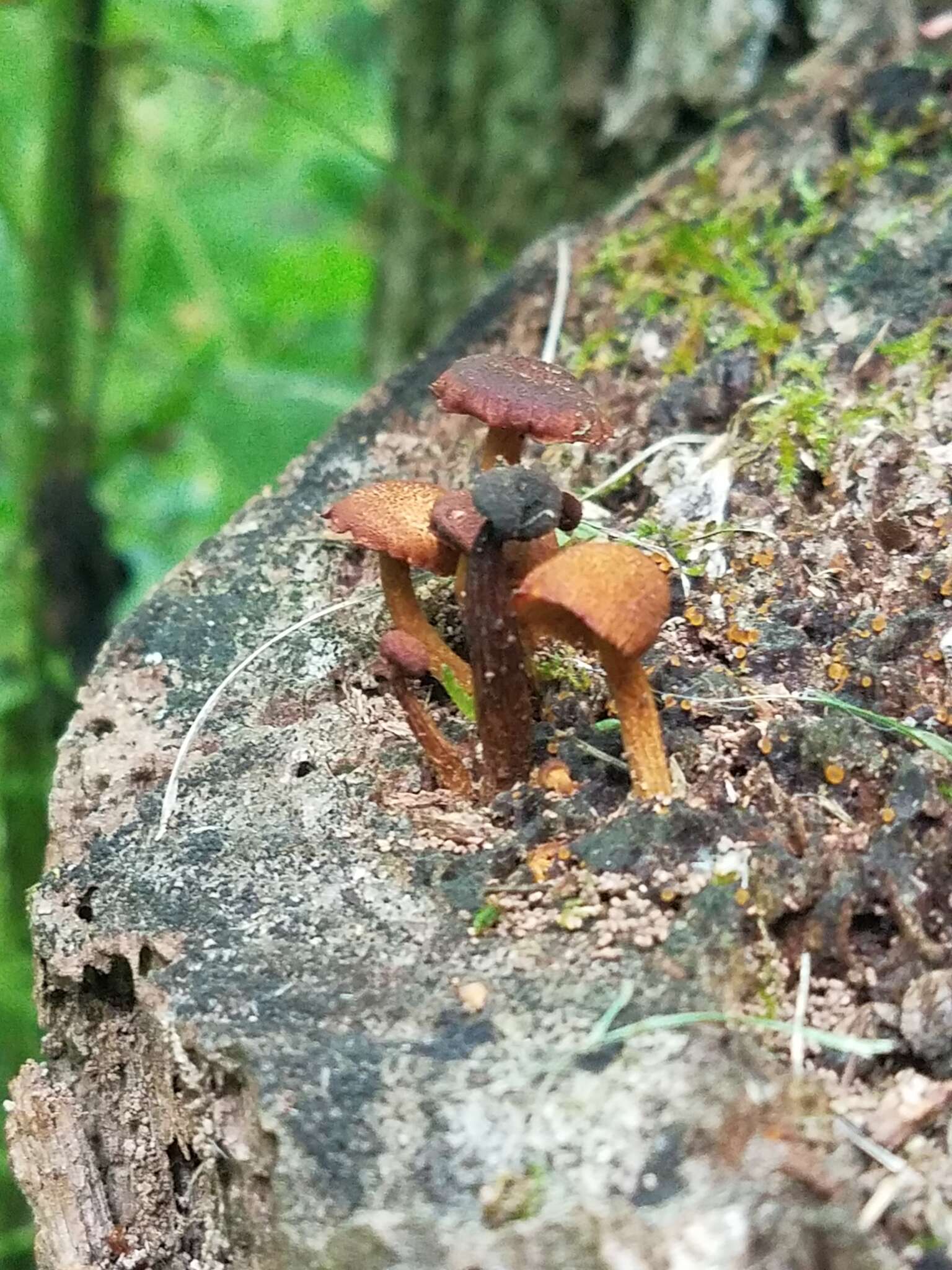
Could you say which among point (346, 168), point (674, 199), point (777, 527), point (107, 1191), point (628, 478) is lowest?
point (107, 1191)

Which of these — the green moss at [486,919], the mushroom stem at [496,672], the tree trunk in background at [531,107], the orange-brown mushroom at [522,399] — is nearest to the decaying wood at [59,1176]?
the green moss at [486,919]

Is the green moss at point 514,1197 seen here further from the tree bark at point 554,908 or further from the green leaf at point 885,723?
the green leaf at point 885,723

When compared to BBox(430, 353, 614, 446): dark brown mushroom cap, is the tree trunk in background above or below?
above

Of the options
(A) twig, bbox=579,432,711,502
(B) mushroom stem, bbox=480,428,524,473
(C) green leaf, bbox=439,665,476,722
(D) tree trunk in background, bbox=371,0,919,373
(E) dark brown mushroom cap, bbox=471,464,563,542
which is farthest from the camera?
(D) tree trunk in background, bbox=371,0,919,373

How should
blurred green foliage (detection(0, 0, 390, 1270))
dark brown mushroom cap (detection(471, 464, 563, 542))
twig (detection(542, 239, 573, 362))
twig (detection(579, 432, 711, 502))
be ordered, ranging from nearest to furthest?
dark brown mushroom cap (detection(471, 464, 563, 542)) → twig (detection(579, 432, 711, 502)) → twig (detection(542, 239, 573, 362)) → blurred green foliage (detection(0, 0, 390, 1270))

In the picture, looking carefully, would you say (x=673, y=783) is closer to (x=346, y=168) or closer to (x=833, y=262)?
(x=833, y=262)

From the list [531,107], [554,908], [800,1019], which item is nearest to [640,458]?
[554,908]

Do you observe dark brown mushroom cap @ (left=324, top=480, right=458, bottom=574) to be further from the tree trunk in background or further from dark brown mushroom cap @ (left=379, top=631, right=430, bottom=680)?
the tree trunk in background

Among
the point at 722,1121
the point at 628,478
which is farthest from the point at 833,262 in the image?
the point at 722,1121

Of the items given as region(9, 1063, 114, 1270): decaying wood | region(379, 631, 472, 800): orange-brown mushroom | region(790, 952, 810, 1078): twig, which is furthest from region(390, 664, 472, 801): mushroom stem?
region(9, 1063, 114, 1270): decaying wood
